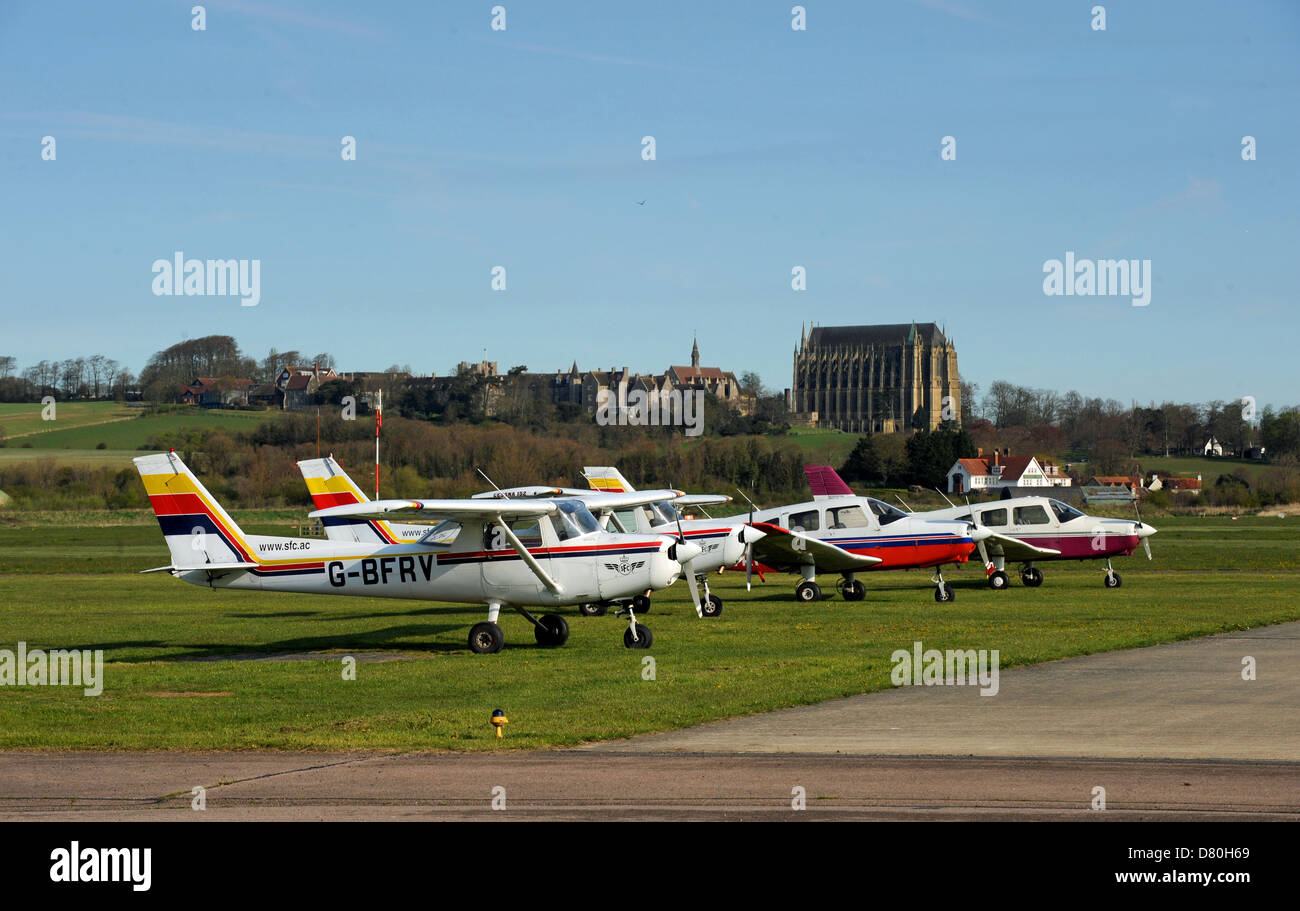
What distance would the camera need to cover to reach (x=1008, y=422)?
173 metres

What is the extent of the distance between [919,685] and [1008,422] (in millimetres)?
163732

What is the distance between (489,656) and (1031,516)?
1834 cm

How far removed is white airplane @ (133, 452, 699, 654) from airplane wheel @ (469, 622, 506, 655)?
0.05ft

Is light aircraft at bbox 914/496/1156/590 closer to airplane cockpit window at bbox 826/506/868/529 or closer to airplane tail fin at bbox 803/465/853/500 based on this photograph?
airplane tail fin at bbox 803/465/853/500

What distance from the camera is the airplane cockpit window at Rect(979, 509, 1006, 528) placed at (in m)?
32.9

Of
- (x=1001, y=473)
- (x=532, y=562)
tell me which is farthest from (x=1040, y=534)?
(x=1001, y=473)

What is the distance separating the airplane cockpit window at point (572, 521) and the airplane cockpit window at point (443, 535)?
5.17 feet

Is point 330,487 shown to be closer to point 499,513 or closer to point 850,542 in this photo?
point 499,513

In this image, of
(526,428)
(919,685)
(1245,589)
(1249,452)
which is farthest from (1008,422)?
(919,685)

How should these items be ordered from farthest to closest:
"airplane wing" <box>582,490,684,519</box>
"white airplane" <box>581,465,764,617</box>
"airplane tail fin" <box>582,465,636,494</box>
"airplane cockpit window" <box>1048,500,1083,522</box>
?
"airplane cockpit window" <box>1048,500,1083,522</box> → "airplane tail fin" <box>582,465,636,494</box> → "white airplane" <box>581,465,764,617</box> → "airplane wing" <box>582,490,684,519</box>

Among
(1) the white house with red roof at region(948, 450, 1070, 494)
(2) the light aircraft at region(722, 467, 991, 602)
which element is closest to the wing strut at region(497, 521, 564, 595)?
(2) the light aircraft at region(722, 467, 991, 602)

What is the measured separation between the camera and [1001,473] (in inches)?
4257
